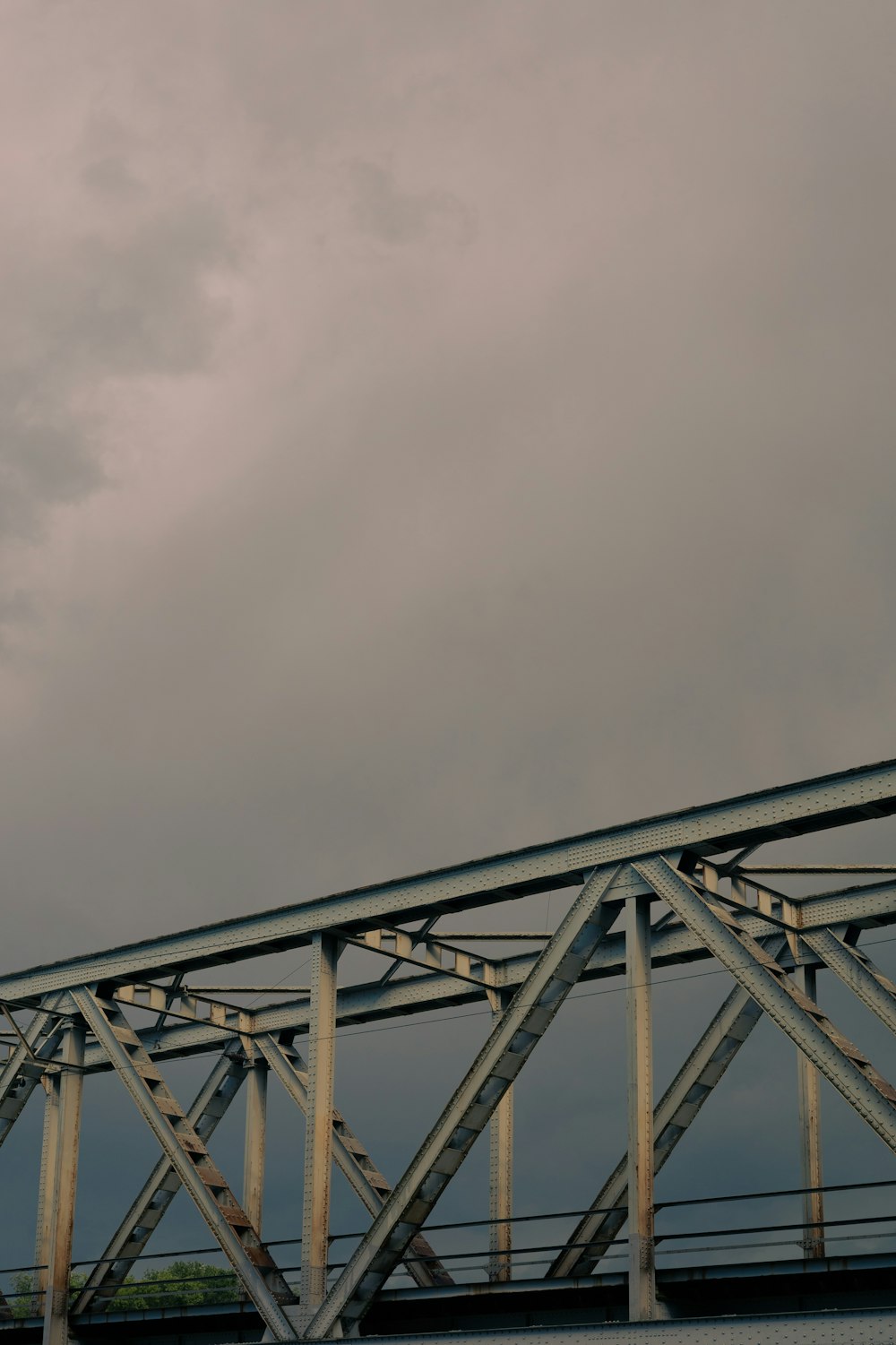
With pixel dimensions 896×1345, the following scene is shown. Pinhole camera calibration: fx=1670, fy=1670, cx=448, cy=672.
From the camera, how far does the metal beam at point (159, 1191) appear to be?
3919 cm

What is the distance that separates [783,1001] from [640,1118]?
293cm

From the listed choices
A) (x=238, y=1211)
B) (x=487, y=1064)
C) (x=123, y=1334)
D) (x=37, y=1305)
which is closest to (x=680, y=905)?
(x=487, y=1064)

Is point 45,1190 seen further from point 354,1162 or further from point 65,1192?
point 354,1162

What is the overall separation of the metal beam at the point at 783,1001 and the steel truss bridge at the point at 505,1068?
0.03 metres

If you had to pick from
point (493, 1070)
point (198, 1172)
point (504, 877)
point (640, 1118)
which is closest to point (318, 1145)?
point (198, 1172)

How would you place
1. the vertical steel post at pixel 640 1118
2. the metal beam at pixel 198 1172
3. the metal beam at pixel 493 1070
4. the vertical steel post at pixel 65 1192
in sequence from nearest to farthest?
the vertical steel post at pixel 640 1118 → the metal beam at pixel 493 1070 → the metal beam at pixel 198 1172 → the vertical steel post at pixel 65 1192

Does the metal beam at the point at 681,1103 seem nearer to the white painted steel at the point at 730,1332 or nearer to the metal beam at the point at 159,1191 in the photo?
the white painted steel at the point at 730,1332

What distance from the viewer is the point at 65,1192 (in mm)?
36031

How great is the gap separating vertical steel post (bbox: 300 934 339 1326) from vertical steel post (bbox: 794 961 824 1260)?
29.7ft

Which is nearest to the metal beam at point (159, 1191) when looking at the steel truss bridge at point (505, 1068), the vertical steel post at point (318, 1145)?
the steel truss bridge at point (505, 1068)

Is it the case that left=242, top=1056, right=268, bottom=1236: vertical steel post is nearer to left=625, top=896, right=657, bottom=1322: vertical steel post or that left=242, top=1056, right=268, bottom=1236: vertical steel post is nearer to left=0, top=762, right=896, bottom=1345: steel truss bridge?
left=0, top=762, right=896, bottom=1345: steel truss bridge

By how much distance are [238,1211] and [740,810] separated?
1231cm

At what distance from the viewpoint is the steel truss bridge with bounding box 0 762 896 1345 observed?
2411 cm

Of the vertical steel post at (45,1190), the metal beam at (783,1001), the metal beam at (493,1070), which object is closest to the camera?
the metal beam at (783,1001)
